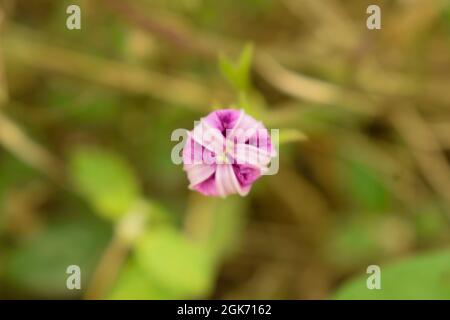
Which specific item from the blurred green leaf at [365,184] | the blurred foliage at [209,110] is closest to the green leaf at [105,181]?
the blurred foliage at [209,110]

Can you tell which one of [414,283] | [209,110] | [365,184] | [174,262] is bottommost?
[414,283]

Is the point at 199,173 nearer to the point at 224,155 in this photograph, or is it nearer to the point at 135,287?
the point at 224,155

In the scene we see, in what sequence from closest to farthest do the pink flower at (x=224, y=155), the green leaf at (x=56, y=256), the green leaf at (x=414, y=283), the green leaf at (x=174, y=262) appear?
the pink flower at (x=224, y=155) → the green leaf at (x=414, y=283) → the green leaf at (x=174, y=262) → the green leaf at (x=56, y=256)

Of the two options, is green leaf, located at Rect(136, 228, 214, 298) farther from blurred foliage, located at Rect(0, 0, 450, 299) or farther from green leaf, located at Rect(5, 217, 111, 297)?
green leaf, located at Rect(5, 217, 111, 297)

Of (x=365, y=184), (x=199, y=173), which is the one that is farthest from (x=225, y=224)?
(x=199, y=173)

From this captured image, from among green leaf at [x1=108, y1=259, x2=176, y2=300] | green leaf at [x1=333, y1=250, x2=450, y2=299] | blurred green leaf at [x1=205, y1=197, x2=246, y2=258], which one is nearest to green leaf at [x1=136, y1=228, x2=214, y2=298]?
green leaf at [x1=108, y1=259, x2=176, y2=300]

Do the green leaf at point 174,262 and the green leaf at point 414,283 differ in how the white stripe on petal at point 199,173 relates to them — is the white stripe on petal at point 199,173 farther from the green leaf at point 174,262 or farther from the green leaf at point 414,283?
the green leaf at point 174,262
